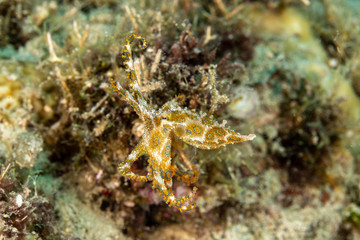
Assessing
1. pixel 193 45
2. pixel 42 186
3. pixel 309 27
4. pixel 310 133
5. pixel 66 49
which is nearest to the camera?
pixel 42 186

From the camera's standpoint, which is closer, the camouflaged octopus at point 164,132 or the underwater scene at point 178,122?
the camouflaged octopus at point 164,132

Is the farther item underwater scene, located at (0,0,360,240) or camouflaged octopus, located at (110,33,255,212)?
underwater scene, located at (0,0,360,240)

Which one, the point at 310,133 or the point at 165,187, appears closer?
the point at 165,187

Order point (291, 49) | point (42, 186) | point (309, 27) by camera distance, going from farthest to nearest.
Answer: point (309, 27), point (291, 49), point (42, 186)

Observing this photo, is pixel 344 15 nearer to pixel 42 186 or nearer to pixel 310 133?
pixel 310 133

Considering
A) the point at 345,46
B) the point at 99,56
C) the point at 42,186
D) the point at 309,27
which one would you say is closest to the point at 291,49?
the point at 309,27

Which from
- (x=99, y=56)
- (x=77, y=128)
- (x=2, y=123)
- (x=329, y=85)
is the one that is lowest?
(x=329, y=85)

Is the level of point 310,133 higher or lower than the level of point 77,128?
lower
